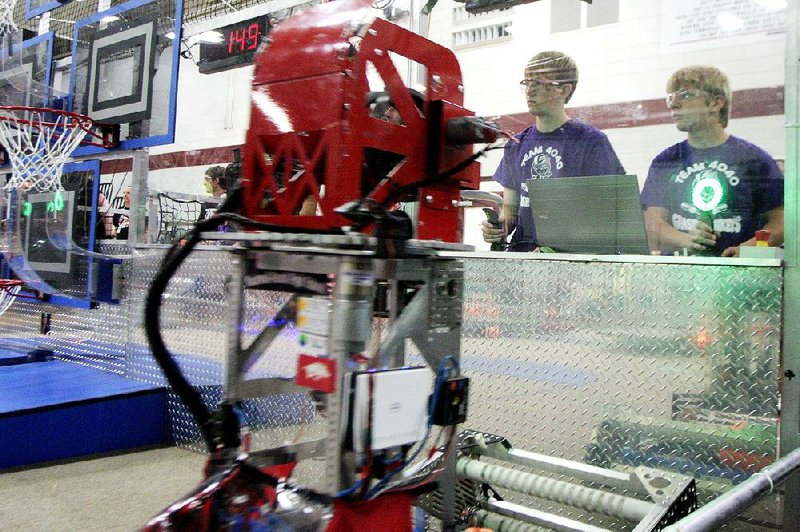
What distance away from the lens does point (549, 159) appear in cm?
315

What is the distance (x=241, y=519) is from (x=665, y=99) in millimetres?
2637

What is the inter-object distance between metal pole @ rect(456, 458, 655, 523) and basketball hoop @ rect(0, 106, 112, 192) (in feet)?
11.9

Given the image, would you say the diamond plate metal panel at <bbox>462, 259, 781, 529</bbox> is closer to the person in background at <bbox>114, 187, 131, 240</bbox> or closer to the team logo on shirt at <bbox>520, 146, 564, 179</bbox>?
the team logo on shirt at <bbox>520, 146, 564, 179</bbox>

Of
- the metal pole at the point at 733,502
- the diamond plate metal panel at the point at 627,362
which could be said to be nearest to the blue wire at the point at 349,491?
the metal pole at the point at 733,502

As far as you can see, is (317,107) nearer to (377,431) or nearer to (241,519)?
(377,431)

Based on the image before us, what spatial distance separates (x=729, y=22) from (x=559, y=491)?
214 centimetres

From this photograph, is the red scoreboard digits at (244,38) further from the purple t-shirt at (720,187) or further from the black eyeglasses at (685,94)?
the purple t-shirt at (720,187)

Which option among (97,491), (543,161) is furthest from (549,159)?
(97,491)

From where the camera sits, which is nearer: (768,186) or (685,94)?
(768,186)

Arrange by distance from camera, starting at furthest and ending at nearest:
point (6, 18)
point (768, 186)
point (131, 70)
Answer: point (6, 18)
point (131, 70)
point (768, 186)

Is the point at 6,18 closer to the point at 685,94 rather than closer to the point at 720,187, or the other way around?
the point at 685,94

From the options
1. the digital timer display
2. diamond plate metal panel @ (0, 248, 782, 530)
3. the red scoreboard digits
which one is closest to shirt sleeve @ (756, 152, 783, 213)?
diamond plate metal panel @ (0, 248, 782, 530)

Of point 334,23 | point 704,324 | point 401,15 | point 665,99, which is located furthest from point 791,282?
point 401,15

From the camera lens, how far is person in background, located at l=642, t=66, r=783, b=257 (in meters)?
2.27
